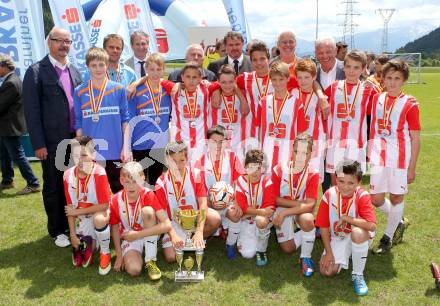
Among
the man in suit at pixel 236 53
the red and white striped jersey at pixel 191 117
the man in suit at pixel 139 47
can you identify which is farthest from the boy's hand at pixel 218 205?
the man in suit at pixel 139 47

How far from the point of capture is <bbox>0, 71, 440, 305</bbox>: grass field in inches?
134

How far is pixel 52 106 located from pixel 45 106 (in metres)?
0.07

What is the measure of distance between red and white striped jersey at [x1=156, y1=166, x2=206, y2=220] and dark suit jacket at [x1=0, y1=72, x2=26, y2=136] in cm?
364

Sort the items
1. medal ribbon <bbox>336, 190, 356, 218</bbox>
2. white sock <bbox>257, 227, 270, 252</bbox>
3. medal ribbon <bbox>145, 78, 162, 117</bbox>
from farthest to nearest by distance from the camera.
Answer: medal ribbon <bbox>145, 78, 162, 117</bbox> → white sock <bbox>257, 227, 270, 252</bbox> → medal ribbon <bbox>336, 190, 356, 218</bbox>

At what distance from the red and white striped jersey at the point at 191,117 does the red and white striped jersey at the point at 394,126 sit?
1.86m

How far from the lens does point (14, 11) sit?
788cm

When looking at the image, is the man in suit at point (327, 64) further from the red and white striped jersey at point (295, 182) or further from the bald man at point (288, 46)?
the red and white striped jersey at point (295, 182)

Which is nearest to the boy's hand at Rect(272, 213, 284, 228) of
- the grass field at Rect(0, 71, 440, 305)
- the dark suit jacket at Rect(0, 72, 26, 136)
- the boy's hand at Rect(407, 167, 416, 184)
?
the grass field at Rect(0, 71, 440, 305)

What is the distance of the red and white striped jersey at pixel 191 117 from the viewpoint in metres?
4.71

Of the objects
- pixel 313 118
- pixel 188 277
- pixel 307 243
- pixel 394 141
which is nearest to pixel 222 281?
pixel 188 277

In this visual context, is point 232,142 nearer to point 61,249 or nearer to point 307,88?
point 307,88

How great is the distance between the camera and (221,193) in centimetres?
421

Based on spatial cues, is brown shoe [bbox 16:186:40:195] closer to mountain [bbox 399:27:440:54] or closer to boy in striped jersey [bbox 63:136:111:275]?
boy in striped jersey [bbox 63:136:111:275]

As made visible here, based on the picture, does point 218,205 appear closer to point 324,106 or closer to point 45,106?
point 324,106
